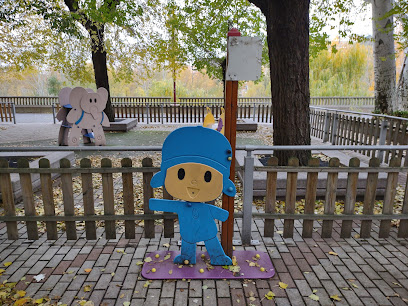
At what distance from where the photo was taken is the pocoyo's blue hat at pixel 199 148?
285 centimetres

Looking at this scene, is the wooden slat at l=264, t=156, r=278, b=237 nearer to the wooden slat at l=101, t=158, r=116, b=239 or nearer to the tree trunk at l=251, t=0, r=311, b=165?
the wooden slat at l=101, t=158, r=116, b=239

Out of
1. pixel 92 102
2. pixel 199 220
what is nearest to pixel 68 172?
pixel 199 220

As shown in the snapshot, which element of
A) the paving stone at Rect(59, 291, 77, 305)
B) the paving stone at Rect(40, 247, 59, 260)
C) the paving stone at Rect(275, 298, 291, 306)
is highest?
the paving stone at Rect(40, 247, 59, 260)

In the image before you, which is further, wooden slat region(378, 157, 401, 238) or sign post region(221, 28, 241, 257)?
wooden slat region(378, 157, 401, 238)

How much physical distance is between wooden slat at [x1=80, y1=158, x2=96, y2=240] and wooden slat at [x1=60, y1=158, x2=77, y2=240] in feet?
0.55

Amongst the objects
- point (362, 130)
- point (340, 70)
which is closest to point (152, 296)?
point (362, 130)

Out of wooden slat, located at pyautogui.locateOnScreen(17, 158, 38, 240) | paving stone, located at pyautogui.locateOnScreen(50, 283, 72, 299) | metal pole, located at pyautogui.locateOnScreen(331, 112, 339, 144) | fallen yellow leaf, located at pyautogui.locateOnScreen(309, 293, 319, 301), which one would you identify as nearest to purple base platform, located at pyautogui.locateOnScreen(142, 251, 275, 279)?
fallen yellow leaf, located at pyautogui.locateOnScreen(309, 293, 319, 301)

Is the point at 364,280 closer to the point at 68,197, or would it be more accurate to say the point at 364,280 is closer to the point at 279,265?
the point at 279,265

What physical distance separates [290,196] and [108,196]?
86.7 inches

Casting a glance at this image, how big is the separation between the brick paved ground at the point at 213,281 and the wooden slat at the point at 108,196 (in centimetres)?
15

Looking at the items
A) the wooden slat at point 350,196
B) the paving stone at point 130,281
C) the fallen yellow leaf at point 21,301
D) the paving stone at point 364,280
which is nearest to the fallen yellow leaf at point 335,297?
the paving stone at point 364,280

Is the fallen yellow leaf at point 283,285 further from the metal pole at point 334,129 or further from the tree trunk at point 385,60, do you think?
the tree trunk at point 385,60

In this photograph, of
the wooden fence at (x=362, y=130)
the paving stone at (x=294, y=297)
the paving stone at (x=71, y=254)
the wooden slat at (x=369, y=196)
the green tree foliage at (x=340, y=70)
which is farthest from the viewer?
the green tree foliage at (x=340, y=70)

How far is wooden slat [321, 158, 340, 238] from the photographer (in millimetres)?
3613
